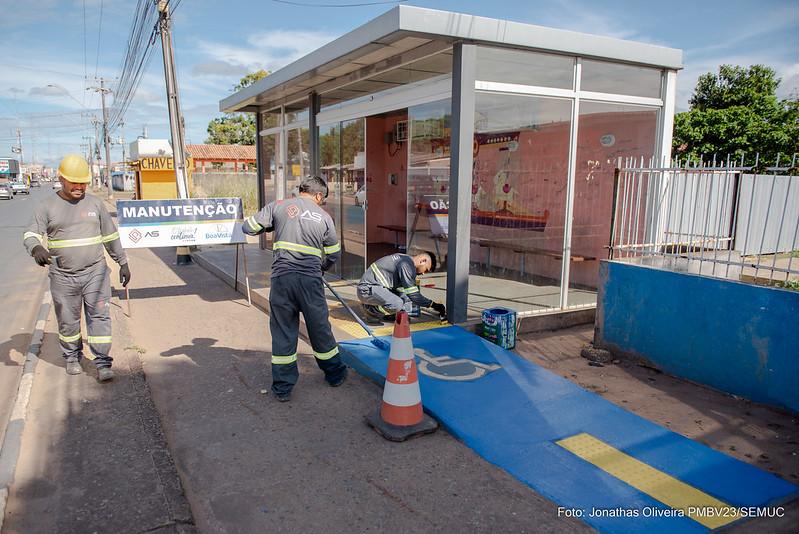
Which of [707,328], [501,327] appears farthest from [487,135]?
[707,328]

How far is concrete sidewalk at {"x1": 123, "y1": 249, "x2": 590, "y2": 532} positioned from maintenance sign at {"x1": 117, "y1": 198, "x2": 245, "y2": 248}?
9.36 ft

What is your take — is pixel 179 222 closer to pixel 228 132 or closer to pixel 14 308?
pixel 14 308

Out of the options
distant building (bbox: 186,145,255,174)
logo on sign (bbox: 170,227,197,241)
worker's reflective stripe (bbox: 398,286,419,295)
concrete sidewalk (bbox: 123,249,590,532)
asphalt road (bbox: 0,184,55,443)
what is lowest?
asphalt road (bbox: 0,184,55,443)

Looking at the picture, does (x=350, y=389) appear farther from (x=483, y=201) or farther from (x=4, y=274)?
(x=4, y=274)

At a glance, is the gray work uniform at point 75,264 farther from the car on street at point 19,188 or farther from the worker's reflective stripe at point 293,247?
the car on street at point 19,188

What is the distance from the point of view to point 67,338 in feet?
16.8

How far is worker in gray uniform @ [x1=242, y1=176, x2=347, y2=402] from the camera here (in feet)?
14.9

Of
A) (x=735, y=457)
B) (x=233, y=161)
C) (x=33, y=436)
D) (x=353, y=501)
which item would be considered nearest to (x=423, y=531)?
(x=353, y=501)

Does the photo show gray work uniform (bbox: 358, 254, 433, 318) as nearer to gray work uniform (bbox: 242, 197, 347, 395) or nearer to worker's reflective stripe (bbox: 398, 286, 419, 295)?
worker's reflective stripe (bbox: 398, 286, 419, 295)

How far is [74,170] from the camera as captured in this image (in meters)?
4.86

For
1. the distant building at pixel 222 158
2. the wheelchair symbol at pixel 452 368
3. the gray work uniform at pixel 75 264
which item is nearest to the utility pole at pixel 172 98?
the gray work uniform at pixel 75 264

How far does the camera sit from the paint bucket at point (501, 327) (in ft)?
19.7

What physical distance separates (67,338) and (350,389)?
2.74 meters

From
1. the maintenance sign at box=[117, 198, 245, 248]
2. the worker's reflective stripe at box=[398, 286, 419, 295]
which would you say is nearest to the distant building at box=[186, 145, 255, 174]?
the maintenance sign at box=[117, 198, 245, 248]
